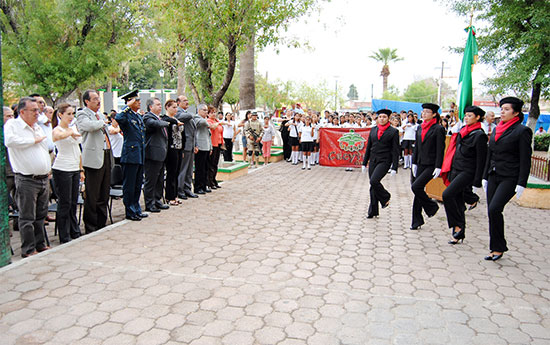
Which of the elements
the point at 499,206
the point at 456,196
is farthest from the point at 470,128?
the point at 499,206

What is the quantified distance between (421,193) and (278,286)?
337 cm

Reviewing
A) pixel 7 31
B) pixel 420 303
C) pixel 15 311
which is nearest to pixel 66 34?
pixel 7 31

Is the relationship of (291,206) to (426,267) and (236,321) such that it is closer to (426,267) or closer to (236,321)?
(426,267)

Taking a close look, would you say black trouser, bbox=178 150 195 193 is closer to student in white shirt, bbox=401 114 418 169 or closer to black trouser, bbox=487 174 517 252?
black trouser, bbox=487 174 517 252

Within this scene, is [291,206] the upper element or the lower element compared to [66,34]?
lower

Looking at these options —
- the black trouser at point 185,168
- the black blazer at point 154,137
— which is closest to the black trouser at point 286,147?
the black trouser at point 185,168

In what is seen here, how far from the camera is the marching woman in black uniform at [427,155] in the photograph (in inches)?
271

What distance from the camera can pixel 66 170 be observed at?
Answer: 5957mm

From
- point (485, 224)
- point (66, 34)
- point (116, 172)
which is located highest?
point (66, 34)

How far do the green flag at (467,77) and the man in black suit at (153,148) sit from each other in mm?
5629

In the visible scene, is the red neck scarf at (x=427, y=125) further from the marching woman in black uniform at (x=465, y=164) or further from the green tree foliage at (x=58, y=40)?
the green tree foliage at (x=58, y=40)

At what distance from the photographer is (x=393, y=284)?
15.6 ft

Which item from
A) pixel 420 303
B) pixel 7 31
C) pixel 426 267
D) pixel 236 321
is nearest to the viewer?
pixel 236 321

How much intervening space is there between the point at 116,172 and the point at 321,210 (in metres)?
3.75
